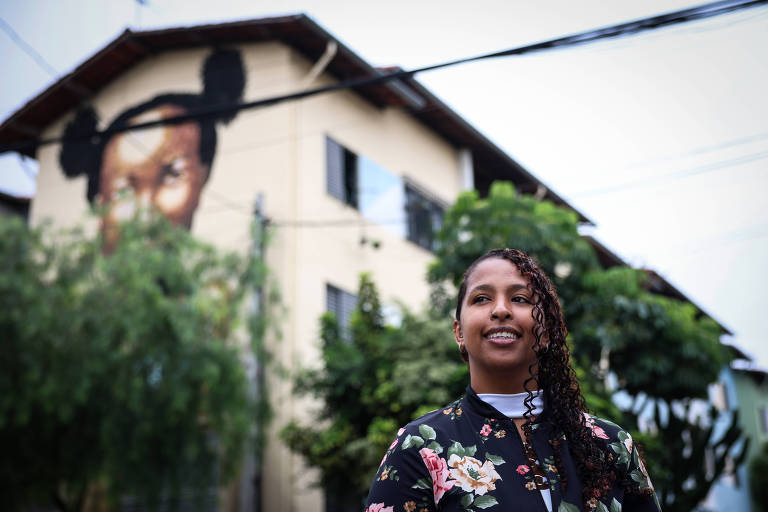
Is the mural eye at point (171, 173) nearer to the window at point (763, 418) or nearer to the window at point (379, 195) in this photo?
the window at point (379, 195)

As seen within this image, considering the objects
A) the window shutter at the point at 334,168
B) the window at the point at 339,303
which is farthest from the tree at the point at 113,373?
the window shutter at the point at 334,168

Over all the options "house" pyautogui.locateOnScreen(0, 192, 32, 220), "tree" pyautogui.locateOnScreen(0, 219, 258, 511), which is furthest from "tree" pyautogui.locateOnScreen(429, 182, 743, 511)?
"house" pyautogui.locateOnScreen(0, 192, 32, 220)

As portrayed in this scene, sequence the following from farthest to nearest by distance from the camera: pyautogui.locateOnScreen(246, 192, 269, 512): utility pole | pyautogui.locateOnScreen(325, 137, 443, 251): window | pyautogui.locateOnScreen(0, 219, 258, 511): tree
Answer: pyautogui.locateOnScreen(325, 137, 443, 251): window → pyautogui.locateOnScreen(246, 192, 269, 512): utility pole → pyautogui.locateOnScreen(0, 219, 258, 511): tree

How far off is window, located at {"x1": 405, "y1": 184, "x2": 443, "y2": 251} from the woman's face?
13.7m

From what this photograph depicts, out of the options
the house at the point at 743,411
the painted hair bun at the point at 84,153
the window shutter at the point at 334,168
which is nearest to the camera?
the window shutter at the point at 334,168

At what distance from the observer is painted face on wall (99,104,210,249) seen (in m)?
14.3

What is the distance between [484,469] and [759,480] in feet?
92.4

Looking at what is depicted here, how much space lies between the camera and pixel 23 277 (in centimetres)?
991

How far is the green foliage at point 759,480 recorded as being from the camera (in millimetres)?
26391

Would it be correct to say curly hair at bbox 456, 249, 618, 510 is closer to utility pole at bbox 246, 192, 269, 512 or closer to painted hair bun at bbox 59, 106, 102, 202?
utility pole at bbox 246, 192, 269, 512

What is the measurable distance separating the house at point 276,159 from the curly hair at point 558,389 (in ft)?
31.0

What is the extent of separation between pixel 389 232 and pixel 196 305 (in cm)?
593

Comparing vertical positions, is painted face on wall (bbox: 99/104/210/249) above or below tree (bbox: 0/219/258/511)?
above

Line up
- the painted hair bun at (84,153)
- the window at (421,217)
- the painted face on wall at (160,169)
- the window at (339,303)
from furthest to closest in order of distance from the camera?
the window at (421,217) < the painted hair bun at (84,153) < the painted face on wall at (160,169) < the window at (339,303)
